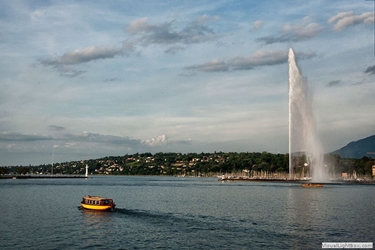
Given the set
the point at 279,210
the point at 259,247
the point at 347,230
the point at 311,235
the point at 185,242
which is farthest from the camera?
the point at 279,210

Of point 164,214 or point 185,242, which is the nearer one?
point 185,242

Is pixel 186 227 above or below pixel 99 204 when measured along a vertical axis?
below

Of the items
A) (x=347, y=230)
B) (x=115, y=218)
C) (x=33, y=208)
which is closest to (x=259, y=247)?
(x=347, y=230)

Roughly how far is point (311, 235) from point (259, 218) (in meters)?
13.1

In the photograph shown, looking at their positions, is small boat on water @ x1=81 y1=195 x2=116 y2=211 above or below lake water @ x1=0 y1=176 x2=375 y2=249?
above

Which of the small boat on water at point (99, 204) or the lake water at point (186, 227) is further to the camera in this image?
the small boat on water at point (99, 204)

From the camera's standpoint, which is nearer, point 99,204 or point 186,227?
point 186,227

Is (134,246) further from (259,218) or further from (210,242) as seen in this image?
(259,218)

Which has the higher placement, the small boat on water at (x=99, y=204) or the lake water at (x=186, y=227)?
the small boat on water at (x=99, y=204)

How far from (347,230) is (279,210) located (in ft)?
67.1

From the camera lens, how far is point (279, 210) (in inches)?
2633

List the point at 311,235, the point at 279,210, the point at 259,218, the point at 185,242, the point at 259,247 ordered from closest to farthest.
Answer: the point at 259,247
the point at 185,242
the point at 311,235
the point at 259,218
the point at 279,210

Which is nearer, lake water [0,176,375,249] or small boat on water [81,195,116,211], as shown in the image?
lake water [0,176,375,249]

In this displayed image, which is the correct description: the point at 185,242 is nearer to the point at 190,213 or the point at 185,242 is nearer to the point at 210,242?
the point at 210,242
